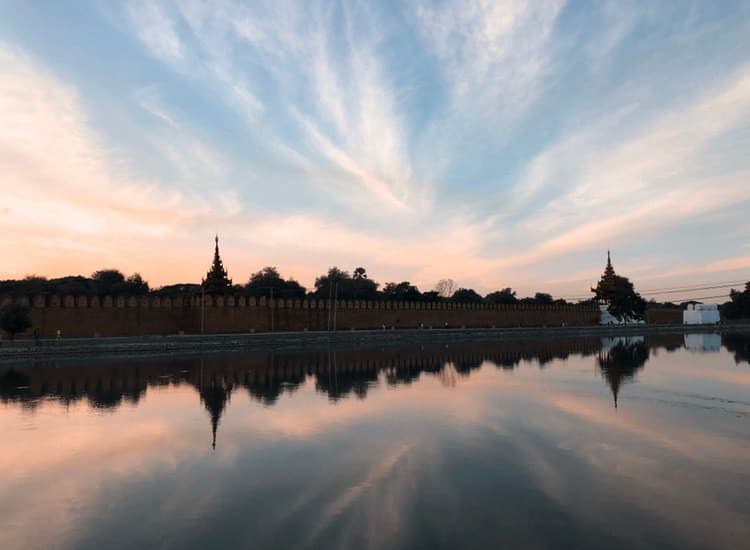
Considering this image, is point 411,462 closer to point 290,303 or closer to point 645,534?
point 645,534

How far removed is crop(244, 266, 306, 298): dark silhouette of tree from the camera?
53000mm

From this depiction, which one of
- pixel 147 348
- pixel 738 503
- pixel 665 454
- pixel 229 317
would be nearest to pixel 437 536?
pixel 738 503

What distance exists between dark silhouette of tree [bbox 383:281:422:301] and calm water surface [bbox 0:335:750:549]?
4506 centimetres

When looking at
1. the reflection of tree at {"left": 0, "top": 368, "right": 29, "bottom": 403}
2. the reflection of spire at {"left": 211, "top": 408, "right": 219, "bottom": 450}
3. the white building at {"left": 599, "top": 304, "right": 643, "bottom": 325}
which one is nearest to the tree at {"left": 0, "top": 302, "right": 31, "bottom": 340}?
the reflection of tree at {"left": 0, "top": 368, "right": 29, "bottom": 403}

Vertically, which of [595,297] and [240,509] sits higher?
[595,297]

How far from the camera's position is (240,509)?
458cm

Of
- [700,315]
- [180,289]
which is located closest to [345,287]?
[180,289]

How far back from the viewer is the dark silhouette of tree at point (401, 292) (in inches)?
2259

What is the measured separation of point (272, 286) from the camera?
56094 millimetres

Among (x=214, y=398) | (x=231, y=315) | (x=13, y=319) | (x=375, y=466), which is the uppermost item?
(x=231, y=315)

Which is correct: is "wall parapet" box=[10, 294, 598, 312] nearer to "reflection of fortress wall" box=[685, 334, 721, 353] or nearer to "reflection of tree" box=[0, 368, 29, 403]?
"reflection of tree" box=[0, 368, 29, 403]

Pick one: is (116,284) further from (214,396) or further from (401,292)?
(214,396)

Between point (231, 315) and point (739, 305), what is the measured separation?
6025cm

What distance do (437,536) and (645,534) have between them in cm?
142
